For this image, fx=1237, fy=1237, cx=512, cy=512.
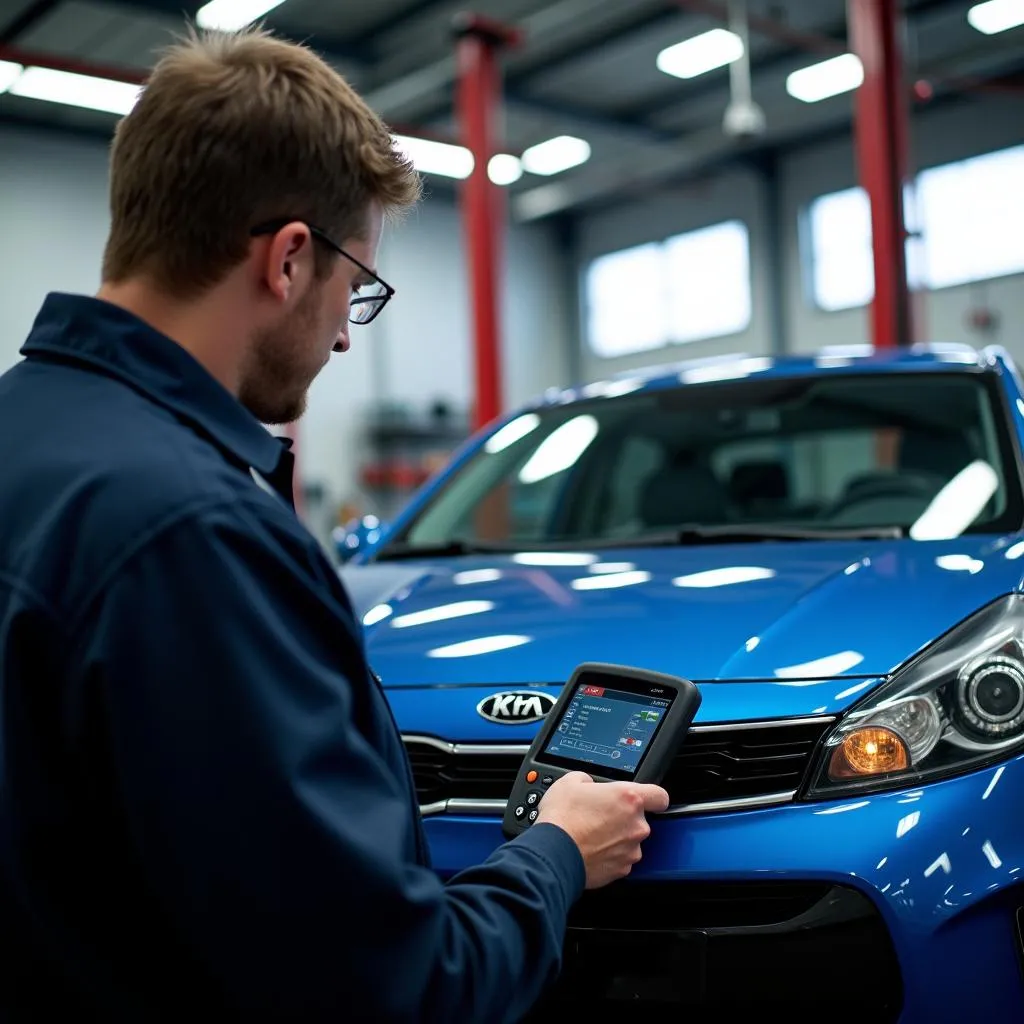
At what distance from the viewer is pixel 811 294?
15062 mm

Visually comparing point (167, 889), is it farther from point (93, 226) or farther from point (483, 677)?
point (93, 226)

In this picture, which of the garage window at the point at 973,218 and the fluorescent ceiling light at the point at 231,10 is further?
the garage window at the point at 973,218

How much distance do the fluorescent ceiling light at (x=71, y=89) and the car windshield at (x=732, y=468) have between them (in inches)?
277

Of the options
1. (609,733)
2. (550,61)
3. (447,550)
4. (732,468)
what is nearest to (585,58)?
(550,61)

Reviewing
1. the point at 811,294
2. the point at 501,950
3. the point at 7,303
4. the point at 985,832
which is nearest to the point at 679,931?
the point at 985,832

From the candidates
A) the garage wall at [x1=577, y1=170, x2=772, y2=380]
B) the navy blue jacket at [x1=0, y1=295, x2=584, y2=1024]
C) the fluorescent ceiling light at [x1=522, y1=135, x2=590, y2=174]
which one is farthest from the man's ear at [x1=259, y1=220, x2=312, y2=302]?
the garage wall at [x1=577, y1=170, x2=772, y2=380]

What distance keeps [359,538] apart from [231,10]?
841 centimetres

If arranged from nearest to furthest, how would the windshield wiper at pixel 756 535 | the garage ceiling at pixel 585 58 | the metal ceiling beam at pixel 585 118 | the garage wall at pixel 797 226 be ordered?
the windshield wiper at pixel 756 535 → the garage ceiling at pixel 585 58 → the garage wall at pixel 797 226 → the metal ceiling beam at pixel 585 118

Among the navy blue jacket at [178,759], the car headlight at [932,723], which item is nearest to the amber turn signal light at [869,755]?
the car headlight at [932,723]

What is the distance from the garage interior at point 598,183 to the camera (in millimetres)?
7766

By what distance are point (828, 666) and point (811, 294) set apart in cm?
1406

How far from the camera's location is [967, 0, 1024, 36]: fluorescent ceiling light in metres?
11.4

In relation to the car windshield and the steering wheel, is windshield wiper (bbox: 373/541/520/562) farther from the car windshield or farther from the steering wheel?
the steering wheel

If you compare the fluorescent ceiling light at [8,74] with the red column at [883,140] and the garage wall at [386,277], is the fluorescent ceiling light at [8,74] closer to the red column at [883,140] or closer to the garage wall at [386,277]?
the garage wall at [386,277]
